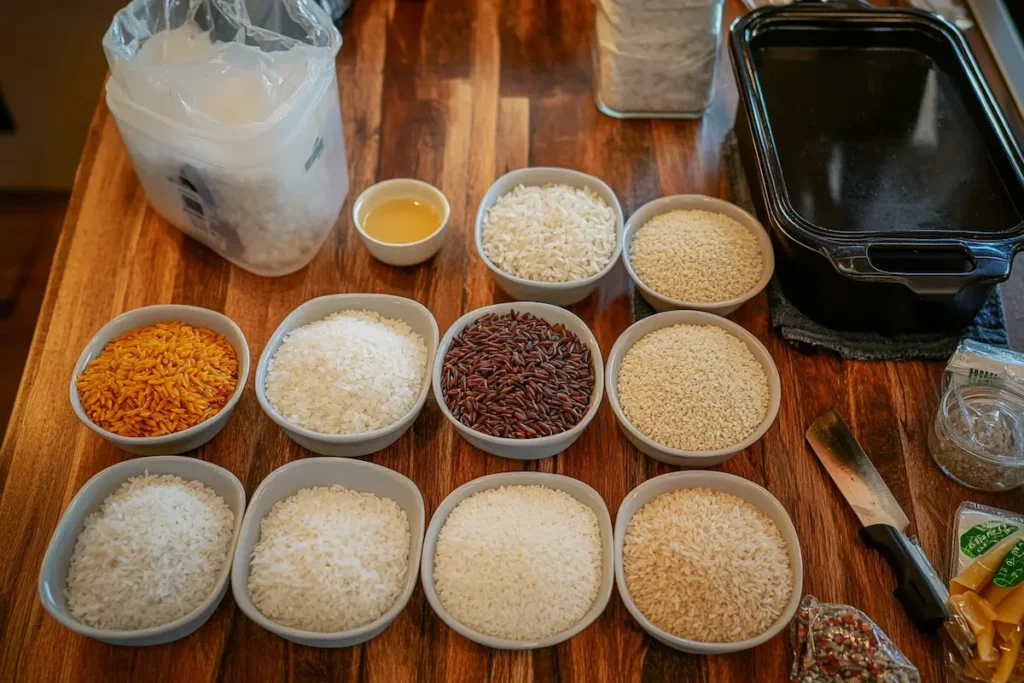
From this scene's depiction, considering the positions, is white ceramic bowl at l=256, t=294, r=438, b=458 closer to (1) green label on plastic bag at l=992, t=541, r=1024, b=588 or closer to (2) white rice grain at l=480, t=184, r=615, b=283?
(2) white rice grain at l=480, t=184, r=615, b=283

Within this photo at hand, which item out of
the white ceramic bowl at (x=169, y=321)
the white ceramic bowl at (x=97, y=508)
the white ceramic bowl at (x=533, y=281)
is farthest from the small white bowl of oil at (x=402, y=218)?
the white ceramic bowl at (x=97, y=508)

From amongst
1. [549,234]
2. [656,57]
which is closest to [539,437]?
[549,234]

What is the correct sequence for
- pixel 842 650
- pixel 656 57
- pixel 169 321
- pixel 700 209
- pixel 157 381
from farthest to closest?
pixel 656 57
pixel 700 209
pixel 169 321
pixel 157 381
pixel 842 650

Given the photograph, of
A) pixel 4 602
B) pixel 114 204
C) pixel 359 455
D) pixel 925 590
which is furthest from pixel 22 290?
pixel 925 590

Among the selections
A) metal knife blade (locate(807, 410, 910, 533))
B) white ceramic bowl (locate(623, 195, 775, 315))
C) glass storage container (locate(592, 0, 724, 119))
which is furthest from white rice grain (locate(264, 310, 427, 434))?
glass storage container (locate(592, 0, 724, 119))

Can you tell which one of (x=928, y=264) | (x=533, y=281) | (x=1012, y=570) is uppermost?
(x=928, y=264)

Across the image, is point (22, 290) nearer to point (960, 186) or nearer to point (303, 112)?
point (303, 112)

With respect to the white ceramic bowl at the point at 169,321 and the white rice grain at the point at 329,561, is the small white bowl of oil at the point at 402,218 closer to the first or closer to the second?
the white ceramic bowl at the point at 169,321

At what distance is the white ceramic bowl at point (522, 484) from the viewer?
1.16 metres

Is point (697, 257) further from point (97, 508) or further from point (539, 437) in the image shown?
point (97, 508)

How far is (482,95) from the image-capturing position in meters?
1.97

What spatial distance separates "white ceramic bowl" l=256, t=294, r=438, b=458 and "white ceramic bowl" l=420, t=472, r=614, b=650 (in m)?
0.17

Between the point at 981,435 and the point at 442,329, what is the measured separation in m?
1.01

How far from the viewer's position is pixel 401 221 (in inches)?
66.2
